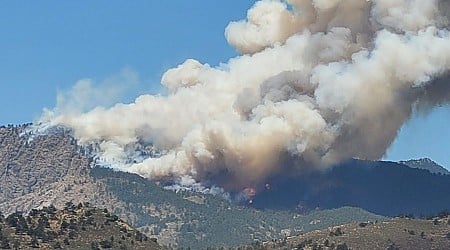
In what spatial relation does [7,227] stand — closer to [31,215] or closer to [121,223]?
[31,215]

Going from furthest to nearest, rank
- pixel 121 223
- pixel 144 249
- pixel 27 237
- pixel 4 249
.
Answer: pixel 121 223, pixel 144 249, pixel 27 237, pixel 4 249

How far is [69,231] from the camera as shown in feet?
499

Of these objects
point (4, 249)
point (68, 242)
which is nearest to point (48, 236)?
point (68, 242)

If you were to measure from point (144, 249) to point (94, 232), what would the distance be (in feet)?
30.8

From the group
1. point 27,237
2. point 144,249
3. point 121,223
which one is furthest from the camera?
point 121,223

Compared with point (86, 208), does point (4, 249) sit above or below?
below

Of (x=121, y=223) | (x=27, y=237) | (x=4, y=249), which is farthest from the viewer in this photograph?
(x=121, y=223)

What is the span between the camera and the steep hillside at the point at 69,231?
14300 centimetres

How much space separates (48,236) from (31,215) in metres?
14.1

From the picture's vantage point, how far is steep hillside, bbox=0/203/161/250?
143m

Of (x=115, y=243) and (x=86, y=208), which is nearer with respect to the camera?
(x=115, y=243)

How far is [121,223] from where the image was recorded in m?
165

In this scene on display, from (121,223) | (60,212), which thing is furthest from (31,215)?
(121,223)

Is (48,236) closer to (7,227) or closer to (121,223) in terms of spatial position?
(7,227)
